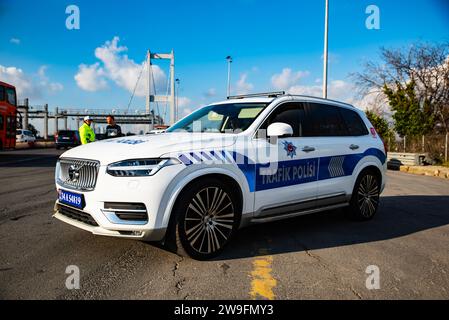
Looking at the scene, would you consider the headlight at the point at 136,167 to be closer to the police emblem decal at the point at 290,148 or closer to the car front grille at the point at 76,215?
the car front grille at the point at 76,215

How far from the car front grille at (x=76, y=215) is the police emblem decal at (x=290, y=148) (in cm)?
227

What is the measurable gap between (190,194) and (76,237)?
1821 millimetres

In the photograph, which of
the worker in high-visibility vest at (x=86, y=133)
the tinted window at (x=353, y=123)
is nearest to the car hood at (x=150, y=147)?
the tinted window at (x=353, y=123)

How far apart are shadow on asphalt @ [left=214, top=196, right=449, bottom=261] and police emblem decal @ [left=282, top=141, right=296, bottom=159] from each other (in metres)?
1.07

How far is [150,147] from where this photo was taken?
11.6 ft

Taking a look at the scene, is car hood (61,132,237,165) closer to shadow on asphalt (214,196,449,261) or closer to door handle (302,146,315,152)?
door handle (302,146,315,152)

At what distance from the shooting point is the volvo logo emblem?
145 inches

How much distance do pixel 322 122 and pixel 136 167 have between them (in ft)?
9.10

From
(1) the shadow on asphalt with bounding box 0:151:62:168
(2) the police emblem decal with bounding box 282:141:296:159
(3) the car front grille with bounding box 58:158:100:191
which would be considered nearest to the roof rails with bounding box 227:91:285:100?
(2) the police emblem decal with bounding box 282:141:296:159

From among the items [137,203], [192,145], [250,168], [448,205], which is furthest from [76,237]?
[448,205]

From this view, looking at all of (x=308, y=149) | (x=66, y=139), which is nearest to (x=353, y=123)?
(x=308, y=149)

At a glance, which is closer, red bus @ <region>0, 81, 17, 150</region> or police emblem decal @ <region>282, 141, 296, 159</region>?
police emblem decal @ <region>282, 141, 296, 159</region>

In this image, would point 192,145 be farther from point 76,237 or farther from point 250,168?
point 76,237

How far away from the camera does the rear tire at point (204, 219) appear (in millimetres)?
3494
